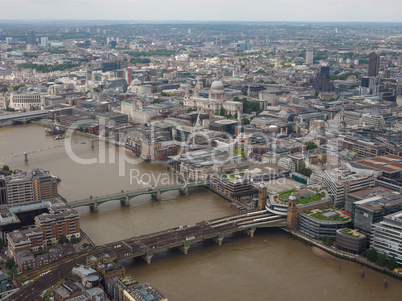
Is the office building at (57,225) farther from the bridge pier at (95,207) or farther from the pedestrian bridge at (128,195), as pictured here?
the bridge pier at (95,207)

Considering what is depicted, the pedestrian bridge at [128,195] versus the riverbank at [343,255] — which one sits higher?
the pedestrian bridge at [128,195]

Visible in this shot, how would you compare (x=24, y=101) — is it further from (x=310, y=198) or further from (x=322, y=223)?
(x=322, y=223)

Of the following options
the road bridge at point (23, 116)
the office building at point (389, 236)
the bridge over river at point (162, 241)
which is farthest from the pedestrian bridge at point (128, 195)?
the road bridge at point (23, 116)

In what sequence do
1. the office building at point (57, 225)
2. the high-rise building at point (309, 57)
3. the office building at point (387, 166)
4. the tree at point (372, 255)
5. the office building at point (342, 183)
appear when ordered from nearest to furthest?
1. the tree at point (372, 255)
2. the office building at point (57, 225)
3. the office building at point (342, 183)
4. the office building at point (387, 166)
5. the high-rise building at point (309, 57)

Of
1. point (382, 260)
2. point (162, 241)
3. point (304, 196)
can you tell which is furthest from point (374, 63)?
point (162, 241)

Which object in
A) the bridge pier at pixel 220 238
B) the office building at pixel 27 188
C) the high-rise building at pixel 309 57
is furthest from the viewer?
the high-rise building at pixel 309 57
